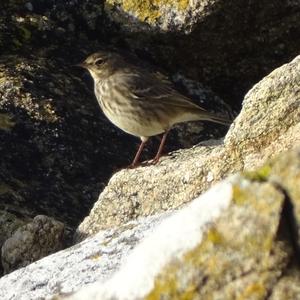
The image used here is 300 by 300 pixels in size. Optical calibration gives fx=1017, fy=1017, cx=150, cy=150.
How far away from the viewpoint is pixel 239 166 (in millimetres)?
6930

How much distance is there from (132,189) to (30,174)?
4.34 feet

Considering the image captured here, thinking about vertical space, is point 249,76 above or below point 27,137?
below

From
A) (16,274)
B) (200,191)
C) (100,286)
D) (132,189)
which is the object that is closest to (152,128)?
(132,189)

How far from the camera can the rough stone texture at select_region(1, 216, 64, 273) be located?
7043mm

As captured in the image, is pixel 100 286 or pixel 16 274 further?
pixel 16 274

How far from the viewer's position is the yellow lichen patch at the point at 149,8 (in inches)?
372

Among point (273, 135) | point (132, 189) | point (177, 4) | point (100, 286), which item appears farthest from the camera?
point (177, 4)

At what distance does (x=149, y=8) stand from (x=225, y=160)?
2926 millimetres

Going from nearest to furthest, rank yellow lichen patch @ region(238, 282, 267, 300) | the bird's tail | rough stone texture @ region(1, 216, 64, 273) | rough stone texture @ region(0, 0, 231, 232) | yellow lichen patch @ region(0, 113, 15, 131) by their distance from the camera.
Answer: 1. yellow lichen patch @ region(238, 282, 267, 300)
2. rough stone texture @ region(1, 216, 64, 273)
3. rough stone texture @ region(0, 0, 231, 232)
4. yellow lichen patch @ region(0, 113, 15, 131)
5. the bird's tail

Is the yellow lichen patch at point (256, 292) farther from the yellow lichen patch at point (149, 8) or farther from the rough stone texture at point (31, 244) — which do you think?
the yellow lichen patch at point (149, 8)

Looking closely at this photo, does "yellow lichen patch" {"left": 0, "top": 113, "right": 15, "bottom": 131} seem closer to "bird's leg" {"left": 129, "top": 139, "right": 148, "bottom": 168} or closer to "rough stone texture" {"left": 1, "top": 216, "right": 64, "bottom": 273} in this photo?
"bird's leg" {"left": 129, "top": 139, "right": 148, "bottom": 168}

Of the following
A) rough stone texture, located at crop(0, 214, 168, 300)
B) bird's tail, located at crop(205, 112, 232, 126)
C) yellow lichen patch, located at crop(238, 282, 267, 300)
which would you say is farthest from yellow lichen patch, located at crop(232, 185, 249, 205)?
bird's tail, located at crop(205, 112, 232, 126)

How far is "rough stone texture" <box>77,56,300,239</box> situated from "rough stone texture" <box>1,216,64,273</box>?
0.79 feet

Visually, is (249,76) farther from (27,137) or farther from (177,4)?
(27,137)
